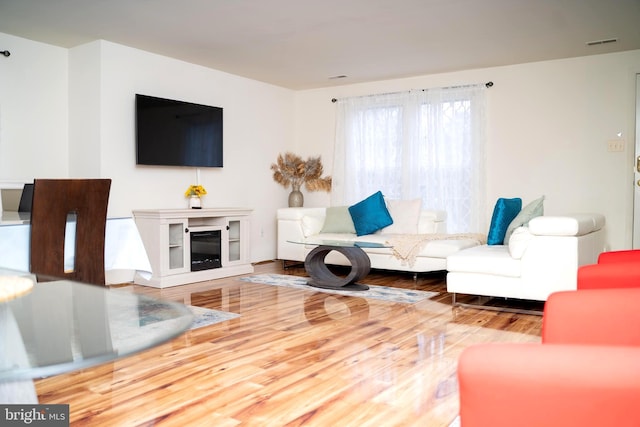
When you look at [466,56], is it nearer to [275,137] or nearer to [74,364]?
[275,137]

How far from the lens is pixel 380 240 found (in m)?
5.48

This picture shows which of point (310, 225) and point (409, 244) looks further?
point (310, 225)

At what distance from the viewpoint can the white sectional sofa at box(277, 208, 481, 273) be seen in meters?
5.22

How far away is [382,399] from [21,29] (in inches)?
177

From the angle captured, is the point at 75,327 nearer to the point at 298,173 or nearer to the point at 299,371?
the point at 299,371

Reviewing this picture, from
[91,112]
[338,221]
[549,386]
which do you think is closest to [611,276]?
[549,386]

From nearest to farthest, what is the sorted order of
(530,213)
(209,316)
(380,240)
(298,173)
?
(209,316) < (530,213) < (380,240) < (298,173)

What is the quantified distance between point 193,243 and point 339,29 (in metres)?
2.53

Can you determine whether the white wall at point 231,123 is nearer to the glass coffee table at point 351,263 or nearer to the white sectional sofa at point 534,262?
the white sectional sofa at point 534,262

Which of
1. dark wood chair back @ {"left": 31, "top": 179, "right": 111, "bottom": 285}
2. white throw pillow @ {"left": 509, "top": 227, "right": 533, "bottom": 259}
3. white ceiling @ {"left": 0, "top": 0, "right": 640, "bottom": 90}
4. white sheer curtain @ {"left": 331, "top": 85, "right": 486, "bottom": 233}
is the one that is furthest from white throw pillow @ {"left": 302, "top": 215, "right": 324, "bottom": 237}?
dark wood chair back @ {"left": 31, "top": 179, "right": 111, "bottom": 285}

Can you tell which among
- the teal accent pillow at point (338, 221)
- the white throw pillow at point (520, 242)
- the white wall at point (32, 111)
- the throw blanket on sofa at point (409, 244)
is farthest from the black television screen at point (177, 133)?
the white throw pillow at point (520, 242)

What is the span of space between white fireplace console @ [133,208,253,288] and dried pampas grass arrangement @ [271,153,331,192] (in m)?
1.34

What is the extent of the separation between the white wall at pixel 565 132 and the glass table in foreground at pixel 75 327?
5.56m

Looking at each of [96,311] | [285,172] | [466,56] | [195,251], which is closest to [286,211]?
[285,172]
